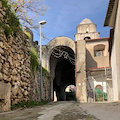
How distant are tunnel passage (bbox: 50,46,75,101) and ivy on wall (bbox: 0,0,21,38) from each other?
1168 centimetres

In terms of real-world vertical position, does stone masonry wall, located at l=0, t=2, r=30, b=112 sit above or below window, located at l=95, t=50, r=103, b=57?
below

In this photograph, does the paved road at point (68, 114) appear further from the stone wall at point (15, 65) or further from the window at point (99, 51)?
the window at point (99, 51)

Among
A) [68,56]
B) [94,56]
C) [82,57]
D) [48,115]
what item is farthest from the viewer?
[68,56]

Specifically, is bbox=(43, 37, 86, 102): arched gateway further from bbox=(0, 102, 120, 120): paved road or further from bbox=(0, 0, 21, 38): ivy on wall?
bbox=(0, 102, 120, 120): paved road

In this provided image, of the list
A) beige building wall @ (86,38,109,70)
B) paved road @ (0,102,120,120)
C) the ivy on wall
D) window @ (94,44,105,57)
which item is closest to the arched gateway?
beige building wall @ (86,38,109,70)

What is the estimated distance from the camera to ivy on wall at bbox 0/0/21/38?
475 cm

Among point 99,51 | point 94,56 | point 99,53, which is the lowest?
point 94,56

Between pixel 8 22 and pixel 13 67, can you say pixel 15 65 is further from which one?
pixel 8 22

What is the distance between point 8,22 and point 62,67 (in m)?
18.1

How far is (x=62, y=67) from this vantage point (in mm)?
22922

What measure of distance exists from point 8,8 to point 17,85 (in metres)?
2.46

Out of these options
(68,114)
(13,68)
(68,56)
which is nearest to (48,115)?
(68,114)

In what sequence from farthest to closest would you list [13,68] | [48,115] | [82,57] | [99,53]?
[99,53] → [82,57] → [13,68] → [48,115]

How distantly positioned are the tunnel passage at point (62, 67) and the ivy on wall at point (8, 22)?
11681mm
